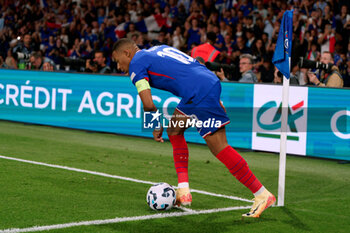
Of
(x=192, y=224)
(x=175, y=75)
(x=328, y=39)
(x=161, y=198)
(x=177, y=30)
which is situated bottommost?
(x=192, y=224)

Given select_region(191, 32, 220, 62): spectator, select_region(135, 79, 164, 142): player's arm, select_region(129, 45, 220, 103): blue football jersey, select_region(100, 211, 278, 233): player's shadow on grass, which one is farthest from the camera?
select_region(191, 32, 220, 62): spectator

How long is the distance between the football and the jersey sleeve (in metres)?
1.29

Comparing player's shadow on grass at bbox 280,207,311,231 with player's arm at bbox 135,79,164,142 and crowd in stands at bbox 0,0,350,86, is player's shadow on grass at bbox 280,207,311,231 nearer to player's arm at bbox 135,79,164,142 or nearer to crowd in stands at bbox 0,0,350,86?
player's arm at bbox 135,79,164,142

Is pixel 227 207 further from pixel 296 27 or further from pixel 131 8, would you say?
pixel 131 8

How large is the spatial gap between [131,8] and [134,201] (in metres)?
15.2

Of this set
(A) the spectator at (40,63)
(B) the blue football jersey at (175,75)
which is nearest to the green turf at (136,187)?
(B) the blue football jersey at (175,75)

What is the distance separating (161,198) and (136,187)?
140cm

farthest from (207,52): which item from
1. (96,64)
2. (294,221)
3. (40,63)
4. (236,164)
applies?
(294,221)

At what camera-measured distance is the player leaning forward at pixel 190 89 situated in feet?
20.1

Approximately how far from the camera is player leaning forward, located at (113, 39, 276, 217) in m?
6.13

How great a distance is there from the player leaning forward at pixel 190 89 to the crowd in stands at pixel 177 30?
6.29m

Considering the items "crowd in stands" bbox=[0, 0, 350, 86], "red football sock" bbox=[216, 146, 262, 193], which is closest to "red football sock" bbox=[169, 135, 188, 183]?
"red football sock" bbox=[216, 146, 262, 193]

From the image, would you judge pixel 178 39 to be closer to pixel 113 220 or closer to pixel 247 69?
pixel 247 69

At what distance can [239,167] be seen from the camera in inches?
241
